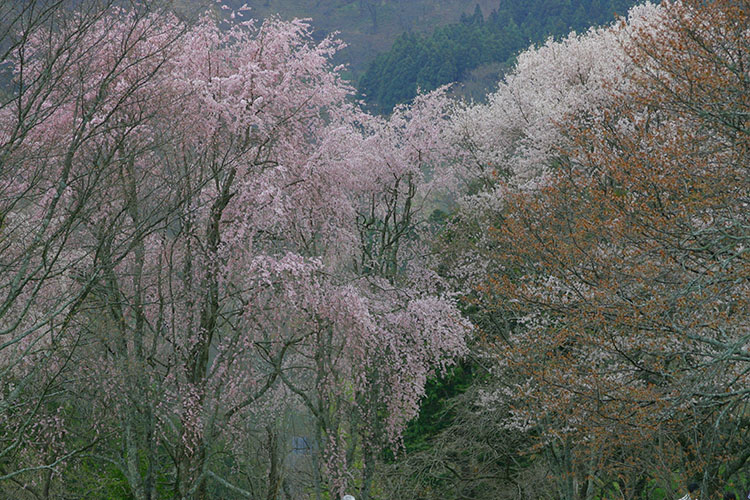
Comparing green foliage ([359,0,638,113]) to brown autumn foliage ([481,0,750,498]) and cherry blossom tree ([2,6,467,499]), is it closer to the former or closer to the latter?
cherry blossom tree ([2,6,467,499])

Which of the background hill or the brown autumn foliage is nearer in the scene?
the brown autumn foliage

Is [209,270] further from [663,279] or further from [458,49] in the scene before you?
[458,49]

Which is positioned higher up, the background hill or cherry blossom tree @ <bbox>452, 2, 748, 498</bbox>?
the background hill

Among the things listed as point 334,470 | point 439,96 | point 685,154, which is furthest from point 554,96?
point 334,470

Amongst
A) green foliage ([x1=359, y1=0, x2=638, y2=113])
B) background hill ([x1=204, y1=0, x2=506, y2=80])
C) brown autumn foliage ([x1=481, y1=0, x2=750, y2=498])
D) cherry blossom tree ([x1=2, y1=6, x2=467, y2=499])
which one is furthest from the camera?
background hill ([x1=204, y1=0, x2=506, y2=80])

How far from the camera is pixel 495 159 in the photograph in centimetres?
1881

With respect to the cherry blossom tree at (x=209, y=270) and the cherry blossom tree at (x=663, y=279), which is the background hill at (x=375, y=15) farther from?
the cherry blossom tree at (x=663, y=279)

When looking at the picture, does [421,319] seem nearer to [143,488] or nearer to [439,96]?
[143,488]

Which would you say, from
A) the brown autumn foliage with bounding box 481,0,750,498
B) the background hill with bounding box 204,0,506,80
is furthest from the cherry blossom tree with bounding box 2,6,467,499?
the background hill with bounding box 204,0,506,80

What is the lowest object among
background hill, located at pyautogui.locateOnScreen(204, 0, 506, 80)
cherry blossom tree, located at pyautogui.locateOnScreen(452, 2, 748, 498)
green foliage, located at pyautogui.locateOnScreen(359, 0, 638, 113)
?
cherry blossom tree, located at pyautogui.locateOnScreen(452, 2, 748, 498)

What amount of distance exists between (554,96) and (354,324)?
39.9 ft

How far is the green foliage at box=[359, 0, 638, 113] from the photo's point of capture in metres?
43.5

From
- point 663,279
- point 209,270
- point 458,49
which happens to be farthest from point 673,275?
point 458,49

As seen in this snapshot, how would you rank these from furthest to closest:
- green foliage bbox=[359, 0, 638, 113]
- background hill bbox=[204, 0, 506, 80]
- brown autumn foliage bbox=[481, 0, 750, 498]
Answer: background hill bbox=[204, 0, 506, 80], green foliage bbox=[359, 0, 638, 113], brown autumn foliage bbox=[481, 0, 750, 498]
